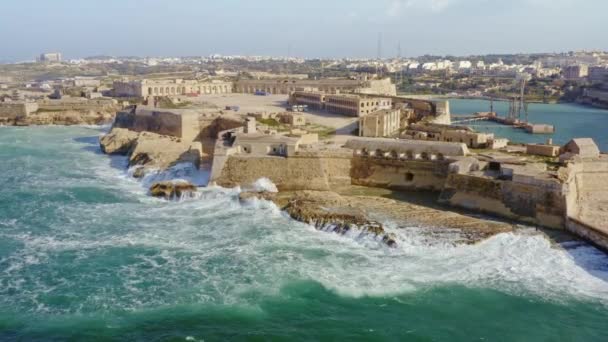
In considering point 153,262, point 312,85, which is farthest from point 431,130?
point 312,85

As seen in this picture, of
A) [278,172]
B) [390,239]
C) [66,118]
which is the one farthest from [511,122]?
[390,239]

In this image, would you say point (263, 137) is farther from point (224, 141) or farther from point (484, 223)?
point (484, 223)

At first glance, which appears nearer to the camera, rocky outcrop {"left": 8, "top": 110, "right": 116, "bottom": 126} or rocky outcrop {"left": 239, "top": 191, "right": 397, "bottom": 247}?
rocky outcrop {"left": 239, "top": 191, "right": 397, "bottom": 247}

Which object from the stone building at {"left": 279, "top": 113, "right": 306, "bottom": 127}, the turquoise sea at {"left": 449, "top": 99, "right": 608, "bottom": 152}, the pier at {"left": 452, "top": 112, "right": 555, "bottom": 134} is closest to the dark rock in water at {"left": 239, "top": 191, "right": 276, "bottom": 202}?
the stone building at {"left": 279, "top": 113, "right": 306, "bottom": 127}

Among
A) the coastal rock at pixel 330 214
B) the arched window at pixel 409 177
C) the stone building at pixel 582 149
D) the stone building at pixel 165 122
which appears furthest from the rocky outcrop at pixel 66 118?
the stone building at pixel 582 149

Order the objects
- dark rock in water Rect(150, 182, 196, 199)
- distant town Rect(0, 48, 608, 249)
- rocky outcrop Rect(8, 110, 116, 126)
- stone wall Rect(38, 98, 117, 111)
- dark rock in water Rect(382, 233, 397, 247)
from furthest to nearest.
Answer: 1. stone wall Rect(38, 98, 117, 111)
2. rocky outcrop Rect(8, 110, 116, 126)
3. dark rock in water Rect(150, 182, 196, 199)
4. distant town Rect(0, 48, 608, 249)
5. dark rock in water Rect(382, 233, 397, 247)

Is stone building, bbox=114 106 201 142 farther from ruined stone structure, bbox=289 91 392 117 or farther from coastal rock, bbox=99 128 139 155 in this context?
ruined stone structure, bbox=289 91 392 117

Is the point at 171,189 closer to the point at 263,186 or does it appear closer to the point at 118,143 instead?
the point at 263,186
